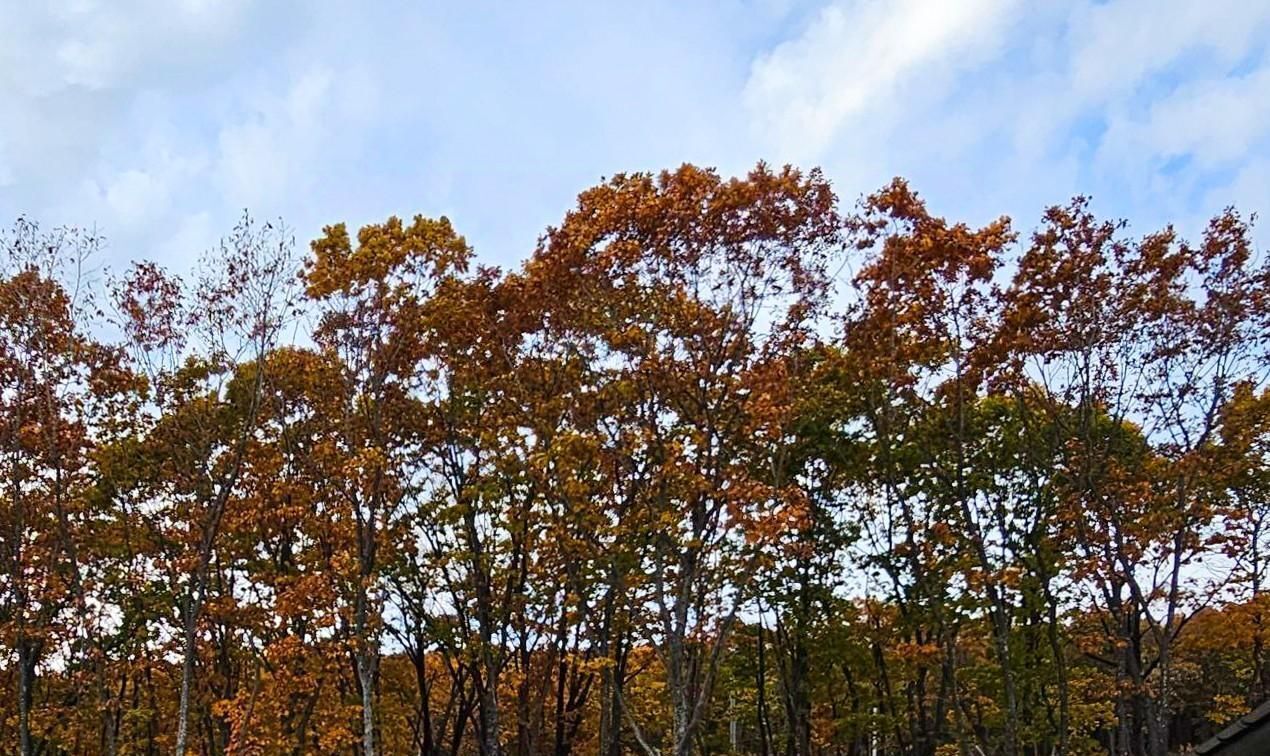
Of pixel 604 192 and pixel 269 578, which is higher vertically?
pixel 604 192

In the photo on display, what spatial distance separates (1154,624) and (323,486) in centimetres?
1367

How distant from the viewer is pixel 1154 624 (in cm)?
1498

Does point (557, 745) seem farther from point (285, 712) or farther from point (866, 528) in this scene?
point (866, 528)

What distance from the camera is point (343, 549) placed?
16562 millimetres

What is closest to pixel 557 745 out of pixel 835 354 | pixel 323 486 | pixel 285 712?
pixel 285 712

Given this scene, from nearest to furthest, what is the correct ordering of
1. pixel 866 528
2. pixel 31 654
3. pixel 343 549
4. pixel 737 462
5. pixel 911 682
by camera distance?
pixel 737 462
pixel 343 549
pixel 31 654
pixel 866 528
pixel 911 682

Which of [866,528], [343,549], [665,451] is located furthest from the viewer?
[866,528]

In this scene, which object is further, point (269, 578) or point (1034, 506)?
point (1034, 506)

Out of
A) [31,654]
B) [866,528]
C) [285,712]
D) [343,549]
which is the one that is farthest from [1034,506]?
[31,654]

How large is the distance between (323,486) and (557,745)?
6.76 meters

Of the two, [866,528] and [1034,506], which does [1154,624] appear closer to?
[1034,506]

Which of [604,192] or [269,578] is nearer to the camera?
[604,192]

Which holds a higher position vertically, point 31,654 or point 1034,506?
point 1034,506

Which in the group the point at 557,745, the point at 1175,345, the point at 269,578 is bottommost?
the point at 557,745
